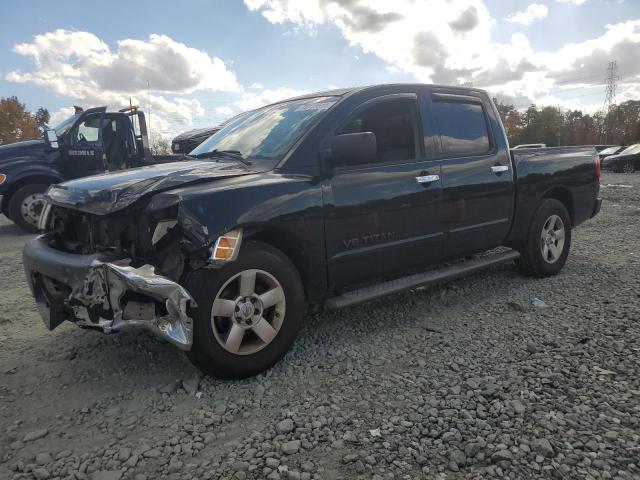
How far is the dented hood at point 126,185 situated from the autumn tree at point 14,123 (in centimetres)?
5405

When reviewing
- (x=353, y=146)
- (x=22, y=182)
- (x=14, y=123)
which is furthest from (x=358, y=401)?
(x=14, y=123)

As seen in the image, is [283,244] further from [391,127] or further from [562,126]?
[562,126]

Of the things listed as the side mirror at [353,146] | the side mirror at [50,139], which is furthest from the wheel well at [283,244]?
the side mirror at [50,139]

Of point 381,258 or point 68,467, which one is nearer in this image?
point 68,467

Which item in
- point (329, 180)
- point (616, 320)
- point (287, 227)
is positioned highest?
point (329, 180)

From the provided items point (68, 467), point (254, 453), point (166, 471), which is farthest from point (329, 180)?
point (68, 467)

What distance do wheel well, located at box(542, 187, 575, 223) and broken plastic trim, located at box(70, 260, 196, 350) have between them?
13.6 ft

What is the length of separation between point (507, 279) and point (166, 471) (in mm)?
4056

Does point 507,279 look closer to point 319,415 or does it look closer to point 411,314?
point 411,314

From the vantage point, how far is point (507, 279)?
514 centimetres

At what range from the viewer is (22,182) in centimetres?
864

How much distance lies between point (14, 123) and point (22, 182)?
168ft

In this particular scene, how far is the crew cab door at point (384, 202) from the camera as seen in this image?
3404 mm

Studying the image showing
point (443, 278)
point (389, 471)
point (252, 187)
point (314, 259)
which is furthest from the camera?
point (443, 278)
